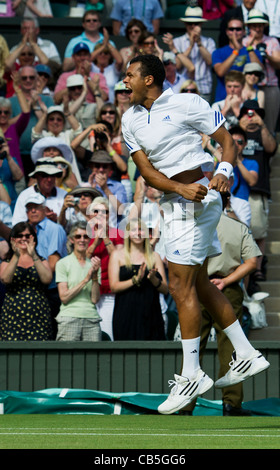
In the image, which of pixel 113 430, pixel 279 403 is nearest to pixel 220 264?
pixel 279 403

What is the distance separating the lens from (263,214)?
1298cm

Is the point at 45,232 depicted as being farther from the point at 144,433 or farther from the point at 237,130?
the point at 144,433

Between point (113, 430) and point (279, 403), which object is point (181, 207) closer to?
point (113, 430)

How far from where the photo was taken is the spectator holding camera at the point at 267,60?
15.2 meters

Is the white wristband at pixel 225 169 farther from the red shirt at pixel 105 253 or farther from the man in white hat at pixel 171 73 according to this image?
the man in white hat at pixel 171 73

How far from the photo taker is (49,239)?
37.0 ft

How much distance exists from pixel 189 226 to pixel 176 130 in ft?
2.18

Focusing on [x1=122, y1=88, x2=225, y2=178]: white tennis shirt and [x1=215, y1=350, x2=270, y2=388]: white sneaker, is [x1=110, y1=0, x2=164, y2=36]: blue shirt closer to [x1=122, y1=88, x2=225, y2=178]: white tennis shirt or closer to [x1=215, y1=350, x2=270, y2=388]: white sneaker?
[x1=122, y1=88, x2=225, y2=178]: white tennis shirt

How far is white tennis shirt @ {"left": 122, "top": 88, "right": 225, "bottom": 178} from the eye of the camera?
6969mm

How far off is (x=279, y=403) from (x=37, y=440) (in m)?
4.37

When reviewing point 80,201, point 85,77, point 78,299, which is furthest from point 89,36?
point 78,299

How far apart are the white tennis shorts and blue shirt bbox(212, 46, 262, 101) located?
805 cm

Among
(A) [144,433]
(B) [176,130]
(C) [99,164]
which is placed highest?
(C) [99,164]

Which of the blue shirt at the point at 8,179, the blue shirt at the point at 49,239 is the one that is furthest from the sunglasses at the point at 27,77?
the blue shirt at the point at 49,239
